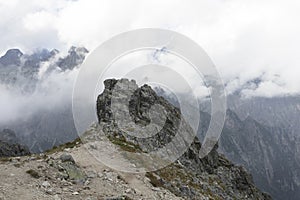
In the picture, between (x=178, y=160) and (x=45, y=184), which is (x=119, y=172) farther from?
(x=178, y=160)

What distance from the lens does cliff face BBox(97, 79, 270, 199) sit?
5197 cm

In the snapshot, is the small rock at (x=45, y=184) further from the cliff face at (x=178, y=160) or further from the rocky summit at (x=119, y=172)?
the cliff face at (x=178, y=160)

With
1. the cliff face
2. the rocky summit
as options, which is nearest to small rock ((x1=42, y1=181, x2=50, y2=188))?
the rocky summit

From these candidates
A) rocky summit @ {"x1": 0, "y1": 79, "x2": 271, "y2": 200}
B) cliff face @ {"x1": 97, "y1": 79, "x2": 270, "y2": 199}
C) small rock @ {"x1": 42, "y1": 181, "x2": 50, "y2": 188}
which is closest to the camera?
small rock @ {"x1": 42, "y1": 181, "x2": 50, "y2": 188}

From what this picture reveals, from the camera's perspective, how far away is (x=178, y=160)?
63.6 metres

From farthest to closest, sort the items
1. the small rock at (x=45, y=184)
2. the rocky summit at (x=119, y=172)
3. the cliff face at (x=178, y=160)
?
the cliff face at (x=178, y=160)
the rocky summit at (x=119, y=172)
the small rock at (x=45, y=184)

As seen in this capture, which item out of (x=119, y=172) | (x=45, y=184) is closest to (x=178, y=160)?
(x=119, y=172)

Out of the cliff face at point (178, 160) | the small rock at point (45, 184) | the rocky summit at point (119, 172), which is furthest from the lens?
the cliff face at point (178, 160)

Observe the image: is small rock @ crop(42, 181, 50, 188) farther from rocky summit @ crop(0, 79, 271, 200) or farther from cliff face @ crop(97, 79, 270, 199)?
cliff face @ crop(97, 79, 270, 199)

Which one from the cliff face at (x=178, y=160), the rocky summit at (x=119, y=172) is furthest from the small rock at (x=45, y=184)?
the cliff face at (x=178, y=160)

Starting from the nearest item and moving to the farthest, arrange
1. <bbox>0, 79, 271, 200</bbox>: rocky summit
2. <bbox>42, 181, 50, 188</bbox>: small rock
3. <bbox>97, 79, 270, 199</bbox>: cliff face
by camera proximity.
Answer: <bbox>42, 181, 50, 188</bbox>: small rock
<bbox>0, 79, 271, 200</bbox>: rocky summit
<bbox>97, 79, 270, 199</bbox>: cliff face

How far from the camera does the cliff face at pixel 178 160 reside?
2046 inches

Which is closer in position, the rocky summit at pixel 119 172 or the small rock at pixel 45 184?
the small rock at pixel 45 184

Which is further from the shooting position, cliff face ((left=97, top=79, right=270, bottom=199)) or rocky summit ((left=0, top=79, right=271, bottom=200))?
cliff face ((left=97, top=79, right=270, bottom=199))
